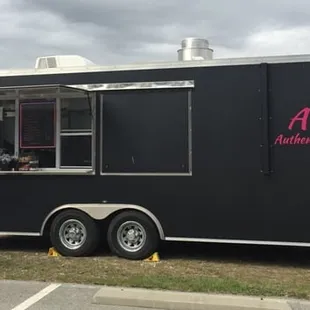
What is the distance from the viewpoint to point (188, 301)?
581cm

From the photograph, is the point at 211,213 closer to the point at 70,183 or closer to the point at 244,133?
the point at 244,133

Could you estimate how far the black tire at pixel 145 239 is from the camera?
326 inches

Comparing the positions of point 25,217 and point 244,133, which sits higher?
point 244,133

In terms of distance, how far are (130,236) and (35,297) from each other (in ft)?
8.11

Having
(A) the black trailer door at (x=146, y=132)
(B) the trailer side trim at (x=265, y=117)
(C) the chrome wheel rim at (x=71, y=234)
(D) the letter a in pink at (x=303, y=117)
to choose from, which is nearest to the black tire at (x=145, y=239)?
(C) the chrome wheel rim at (x=71, y=234)

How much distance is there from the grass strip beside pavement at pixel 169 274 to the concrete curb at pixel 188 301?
28 cm

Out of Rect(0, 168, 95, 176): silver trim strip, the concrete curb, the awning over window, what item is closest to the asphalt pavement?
the concrete curb

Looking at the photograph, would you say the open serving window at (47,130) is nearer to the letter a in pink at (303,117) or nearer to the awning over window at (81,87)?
the awning over window at (81,87)

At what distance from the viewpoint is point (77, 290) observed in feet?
21.2

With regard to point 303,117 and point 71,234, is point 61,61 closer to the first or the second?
point 71,234

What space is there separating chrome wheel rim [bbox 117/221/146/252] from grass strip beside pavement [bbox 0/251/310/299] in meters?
0.25

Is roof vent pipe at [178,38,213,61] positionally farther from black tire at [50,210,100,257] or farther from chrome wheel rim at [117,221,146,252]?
black tire at [50,210,100,257]

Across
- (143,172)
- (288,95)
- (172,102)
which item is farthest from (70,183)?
(288,95)

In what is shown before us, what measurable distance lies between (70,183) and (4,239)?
8.34ft
